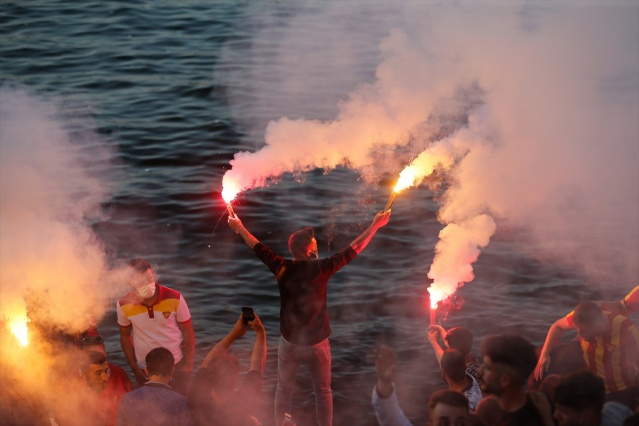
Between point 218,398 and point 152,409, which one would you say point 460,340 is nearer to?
point 218,398

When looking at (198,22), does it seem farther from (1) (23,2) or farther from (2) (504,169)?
(2) (504,169)

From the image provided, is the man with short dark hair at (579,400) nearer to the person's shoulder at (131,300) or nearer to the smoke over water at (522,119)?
the person's shoulder at (131,300)

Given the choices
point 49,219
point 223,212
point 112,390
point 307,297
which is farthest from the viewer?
point 223,212

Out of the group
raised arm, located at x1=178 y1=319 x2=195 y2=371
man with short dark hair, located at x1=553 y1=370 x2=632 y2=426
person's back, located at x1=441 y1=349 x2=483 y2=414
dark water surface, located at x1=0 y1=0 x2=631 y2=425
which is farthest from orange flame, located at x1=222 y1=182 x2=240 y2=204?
man with short dark hair, located at x1=553 y1=370 x2=632 y2=426

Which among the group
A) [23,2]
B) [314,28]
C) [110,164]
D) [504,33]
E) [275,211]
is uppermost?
[23,2]

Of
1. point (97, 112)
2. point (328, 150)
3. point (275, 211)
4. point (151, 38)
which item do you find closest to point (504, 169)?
point (275, 211)

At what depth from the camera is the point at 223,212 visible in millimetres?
19422

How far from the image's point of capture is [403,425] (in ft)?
20.5

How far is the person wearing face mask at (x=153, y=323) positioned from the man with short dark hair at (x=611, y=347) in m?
3.60

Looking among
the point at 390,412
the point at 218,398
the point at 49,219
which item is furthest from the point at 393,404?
the point at 49,219

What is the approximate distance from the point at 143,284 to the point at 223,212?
10408mm

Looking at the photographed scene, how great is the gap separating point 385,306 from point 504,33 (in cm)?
788

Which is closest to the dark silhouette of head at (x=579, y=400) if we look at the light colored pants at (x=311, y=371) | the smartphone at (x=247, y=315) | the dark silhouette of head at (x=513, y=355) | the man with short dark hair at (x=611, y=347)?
the dark silhouette of head at (x=513, y=355)

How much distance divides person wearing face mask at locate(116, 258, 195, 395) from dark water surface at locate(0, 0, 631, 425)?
263cm
